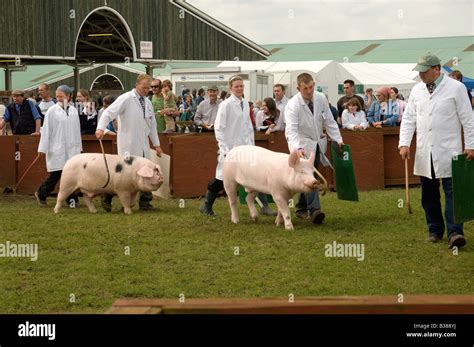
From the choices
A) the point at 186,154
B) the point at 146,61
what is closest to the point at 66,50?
the point at 146,61

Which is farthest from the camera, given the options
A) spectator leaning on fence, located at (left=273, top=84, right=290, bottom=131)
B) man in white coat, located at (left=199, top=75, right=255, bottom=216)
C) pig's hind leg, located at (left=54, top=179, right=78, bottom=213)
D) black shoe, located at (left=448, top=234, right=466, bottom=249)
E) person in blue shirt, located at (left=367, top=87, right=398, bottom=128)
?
person in blue shirt, located at (left=367, top=87, right=398, bottom=128)

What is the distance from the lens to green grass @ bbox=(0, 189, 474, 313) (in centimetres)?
912

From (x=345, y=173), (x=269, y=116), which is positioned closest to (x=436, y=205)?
(x=345, y=173)

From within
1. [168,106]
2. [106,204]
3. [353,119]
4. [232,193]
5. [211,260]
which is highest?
[168,106]

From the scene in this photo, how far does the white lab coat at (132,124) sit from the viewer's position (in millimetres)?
15102

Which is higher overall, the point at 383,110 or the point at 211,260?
the point at 383,110

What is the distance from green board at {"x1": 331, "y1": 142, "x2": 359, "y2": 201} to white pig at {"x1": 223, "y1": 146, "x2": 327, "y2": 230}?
1102mm

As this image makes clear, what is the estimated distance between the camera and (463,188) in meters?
10.8

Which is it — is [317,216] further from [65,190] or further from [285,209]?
[65,190]

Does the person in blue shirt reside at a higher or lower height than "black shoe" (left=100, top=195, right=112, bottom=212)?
higher

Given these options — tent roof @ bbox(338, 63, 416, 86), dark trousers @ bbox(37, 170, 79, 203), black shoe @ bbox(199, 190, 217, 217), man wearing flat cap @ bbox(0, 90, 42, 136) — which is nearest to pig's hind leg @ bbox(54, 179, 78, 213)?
dark trousers @ bbox(37, 170, 79, 203)

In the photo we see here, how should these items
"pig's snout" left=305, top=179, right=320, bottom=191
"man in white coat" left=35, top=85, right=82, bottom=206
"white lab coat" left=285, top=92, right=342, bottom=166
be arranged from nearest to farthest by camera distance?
1. "pig's snout" left=305, top=179, right=320, bottom=191
2. "white lab coat" left=285, top=92, right=342, bottom=166
3. "man in white coat" left=35, top=85, right=82, bottom=206

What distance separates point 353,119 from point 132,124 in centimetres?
569

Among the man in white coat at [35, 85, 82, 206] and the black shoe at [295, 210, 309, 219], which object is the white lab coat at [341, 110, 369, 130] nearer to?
the black shoe at [295, 210, 309, 219]
